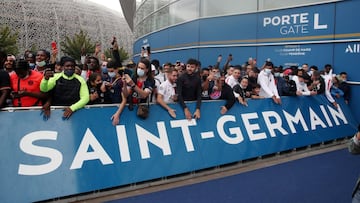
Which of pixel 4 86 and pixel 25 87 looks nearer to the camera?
pixel 4 86

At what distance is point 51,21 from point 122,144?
6069 centimetres

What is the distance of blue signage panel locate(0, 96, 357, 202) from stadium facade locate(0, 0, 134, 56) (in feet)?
175

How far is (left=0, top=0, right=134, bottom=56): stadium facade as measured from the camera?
180 feet

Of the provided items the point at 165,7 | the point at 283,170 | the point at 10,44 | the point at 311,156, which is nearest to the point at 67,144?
the point at 283,170

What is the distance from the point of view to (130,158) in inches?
196

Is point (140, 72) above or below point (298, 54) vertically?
below

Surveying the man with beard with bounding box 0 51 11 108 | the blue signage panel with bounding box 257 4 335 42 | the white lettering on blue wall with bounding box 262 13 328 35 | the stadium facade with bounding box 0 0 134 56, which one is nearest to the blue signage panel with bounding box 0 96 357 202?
the man with beard with bounding box 0 51 11 108

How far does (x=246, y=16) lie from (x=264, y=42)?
1.58 metres

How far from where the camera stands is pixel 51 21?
59406 mm

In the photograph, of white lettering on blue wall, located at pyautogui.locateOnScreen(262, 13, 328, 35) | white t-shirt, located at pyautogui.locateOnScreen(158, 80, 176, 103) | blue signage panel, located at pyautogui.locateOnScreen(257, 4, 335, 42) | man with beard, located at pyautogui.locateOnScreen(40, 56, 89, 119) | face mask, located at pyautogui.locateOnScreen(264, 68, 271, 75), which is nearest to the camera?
man with beard, located at pyautogui.locateOnScreen(40, 56, 89, 119)

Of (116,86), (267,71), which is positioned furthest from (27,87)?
(267,71)

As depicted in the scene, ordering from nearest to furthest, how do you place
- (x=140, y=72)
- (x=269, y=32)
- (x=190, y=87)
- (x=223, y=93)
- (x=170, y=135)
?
1. (x=140, y=72)
2. (x=170, y=135)
3. (x=190, y=87)
4. (x=223, y=93)
5. (x=269, y=32)

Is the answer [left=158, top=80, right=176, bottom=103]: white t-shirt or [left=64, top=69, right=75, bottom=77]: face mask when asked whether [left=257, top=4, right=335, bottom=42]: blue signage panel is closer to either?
[left=158, top=80, right=176, bottom=103]: white t-shirt

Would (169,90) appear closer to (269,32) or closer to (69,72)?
(69,72)
